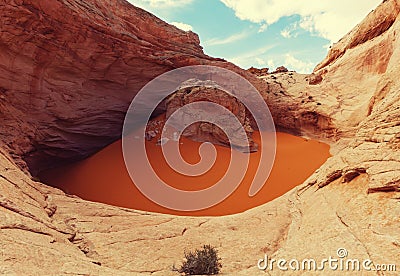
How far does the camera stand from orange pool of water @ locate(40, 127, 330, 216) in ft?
30.4

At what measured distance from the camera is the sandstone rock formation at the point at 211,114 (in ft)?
42.2

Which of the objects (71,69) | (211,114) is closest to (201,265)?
(211,114)

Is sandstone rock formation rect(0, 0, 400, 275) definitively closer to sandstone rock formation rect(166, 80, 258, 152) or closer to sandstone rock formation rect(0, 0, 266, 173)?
sandstone rock formation rect(0, 0, 266, 173)

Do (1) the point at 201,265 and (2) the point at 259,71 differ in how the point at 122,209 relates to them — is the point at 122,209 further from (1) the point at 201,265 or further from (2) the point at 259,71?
(2) the point at 259,71

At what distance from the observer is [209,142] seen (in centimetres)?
1284

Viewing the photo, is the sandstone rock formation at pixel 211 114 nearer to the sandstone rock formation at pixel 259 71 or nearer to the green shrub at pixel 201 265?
the green shrub at pixel 201 265

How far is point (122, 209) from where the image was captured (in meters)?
6.53

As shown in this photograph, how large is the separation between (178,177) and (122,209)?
428 centimetres

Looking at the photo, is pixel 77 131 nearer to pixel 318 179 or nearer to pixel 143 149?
pixel 143 149

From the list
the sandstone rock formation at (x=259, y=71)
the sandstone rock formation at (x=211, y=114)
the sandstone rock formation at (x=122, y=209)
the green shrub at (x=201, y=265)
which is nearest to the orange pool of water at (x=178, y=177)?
the sandstone rock formation at (x=211, y=114)

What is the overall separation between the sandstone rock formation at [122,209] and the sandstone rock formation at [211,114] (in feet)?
6.71

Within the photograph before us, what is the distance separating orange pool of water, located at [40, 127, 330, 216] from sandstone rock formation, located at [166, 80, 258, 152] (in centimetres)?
51

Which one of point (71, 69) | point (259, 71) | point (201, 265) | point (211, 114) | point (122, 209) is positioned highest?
point (259, 71)

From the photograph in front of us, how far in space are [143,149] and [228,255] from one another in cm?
896
